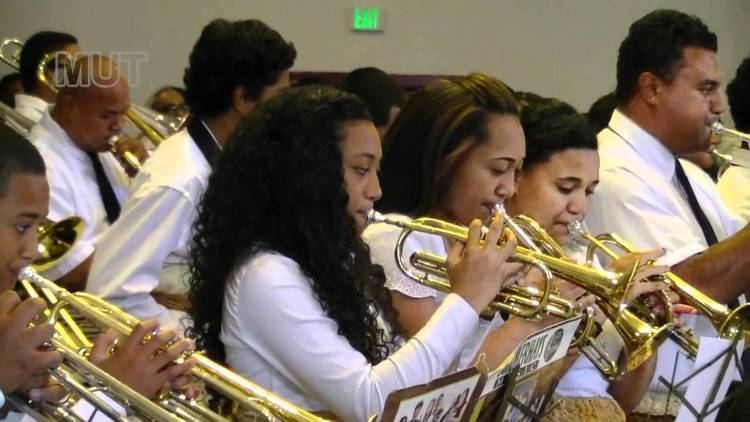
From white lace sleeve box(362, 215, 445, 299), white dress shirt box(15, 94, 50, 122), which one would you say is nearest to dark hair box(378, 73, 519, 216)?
white lace sleeve box(362, 215, 445, 299)

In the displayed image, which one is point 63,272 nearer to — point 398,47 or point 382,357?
point 382,357

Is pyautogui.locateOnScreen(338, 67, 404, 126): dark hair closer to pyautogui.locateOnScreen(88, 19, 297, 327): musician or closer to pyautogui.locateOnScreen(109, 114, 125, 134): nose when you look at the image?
pyautogui.locateOnScreen(88, 19, 297, 327): musician

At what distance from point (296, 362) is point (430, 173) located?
63 cm

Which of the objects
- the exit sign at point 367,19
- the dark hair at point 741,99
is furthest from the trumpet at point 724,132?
the exit sign at point 367,19

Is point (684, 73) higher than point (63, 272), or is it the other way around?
point (684, 73)

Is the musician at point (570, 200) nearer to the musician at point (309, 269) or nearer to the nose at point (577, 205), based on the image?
the nose at point (577, 205)

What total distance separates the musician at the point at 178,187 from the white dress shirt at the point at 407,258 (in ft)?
1.52

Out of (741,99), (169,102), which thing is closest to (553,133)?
(741,99)

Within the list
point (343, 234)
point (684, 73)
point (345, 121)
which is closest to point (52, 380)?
point (343, 234)

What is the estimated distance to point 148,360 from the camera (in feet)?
6.28

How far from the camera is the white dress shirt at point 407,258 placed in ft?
7.75

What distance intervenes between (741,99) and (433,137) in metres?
1.59

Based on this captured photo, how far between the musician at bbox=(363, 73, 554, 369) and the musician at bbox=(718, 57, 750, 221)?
1130mm

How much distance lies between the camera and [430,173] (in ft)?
8.11
